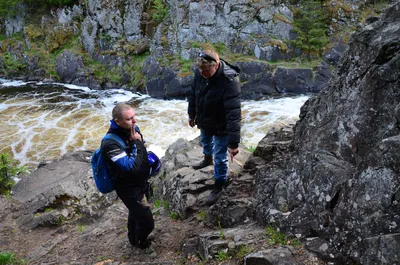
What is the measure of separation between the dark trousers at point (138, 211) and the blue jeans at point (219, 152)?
131 cm

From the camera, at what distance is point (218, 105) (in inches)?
193

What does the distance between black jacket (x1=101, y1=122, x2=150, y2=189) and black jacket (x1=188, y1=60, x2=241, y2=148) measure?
1202 millimetres

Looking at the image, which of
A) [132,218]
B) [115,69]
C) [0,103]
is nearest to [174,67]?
[115,69]

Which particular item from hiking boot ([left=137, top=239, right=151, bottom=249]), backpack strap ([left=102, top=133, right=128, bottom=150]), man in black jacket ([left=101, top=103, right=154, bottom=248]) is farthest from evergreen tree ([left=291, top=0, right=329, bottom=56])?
backpack strap ([left=102, top=133, right=128, bottom=150])

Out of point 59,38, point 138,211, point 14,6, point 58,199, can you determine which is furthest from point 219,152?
point 14,6

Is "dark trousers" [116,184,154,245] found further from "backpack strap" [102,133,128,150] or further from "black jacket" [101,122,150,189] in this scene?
"backpack strap" [102,133,128,150]

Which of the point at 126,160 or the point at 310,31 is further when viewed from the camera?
the point at 310,31

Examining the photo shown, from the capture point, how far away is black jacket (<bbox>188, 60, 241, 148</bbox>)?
4719 millimetres

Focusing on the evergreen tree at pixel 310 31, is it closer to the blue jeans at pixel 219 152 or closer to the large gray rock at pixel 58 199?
the large gray rock at pixel 58 199

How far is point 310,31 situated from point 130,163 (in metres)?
19.2

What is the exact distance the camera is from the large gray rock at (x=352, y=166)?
9.95ft

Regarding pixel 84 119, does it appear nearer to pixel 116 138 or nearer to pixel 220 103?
pixel 220 103

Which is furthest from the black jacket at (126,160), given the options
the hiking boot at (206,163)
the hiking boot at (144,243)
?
the hiking boot at (206,163)

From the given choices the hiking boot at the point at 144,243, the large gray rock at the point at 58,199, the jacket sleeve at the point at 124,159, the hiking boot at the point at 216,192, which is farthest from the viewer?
the large gray rock at the point at 58,199
